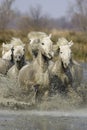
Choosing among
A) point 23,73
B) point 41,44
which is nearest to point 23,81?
point 23,73

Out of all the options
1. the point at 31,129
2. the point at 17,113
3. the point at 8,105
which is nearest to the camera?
the point at 31,129

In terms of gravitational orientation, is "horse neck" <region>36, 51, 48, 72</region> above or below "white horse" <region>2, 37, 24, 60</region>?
below

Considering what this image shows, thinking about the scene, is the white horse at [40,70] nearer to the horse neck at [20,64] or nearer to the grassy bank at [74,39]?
the horse neck at [20,64]

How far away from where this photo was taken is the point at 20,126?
11.6m

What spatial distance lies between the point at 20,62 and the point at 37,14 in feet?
159

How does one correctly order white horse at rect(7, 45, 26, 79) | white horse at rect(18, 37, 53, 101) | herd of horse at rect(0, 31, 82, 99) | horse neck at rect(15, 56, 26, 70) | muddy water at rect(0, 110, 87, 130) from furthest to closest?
1. horse neck at rect(15, 56, 26, 70)
2. white horse at rect(7, 45, 26, 79)
3. herd of horse at rect(0, 31, 82, 99)
4. white horse at rect(18, 37, 53, 101)
5. muddy water at rect(0, 110, 87, 130)

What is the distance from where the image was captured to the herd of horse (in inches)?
565

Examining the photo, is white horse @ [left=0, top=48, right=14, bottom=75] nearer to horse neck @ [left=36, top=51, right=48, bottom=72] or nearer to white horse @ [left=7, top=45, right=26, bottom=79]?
white horse @ [left=7, top=45, right=26, bottom=79]

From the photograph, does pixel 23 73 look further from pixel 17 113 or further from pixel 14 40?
pixel 14 40

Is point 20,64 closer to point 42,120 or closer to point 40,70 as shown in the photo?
point 40,70

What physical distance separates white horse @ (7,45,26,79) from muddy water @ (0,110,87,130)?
2506 millimetres

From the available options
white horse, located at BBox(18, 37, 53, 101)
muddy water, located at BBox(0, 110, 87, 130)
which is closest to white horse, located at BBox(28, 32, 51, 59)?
white horse, located at BBox(18, 37, 53, 101)

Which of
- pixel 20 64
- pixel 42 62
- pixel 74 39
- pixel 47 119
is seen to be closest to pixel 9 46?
pixel 20 64

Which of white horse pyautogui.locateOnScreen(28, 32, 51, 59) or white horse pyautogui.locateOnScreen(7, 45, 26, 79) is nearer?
white horse pyautogui.locateOnScreen(28, 32, 51, 59)
